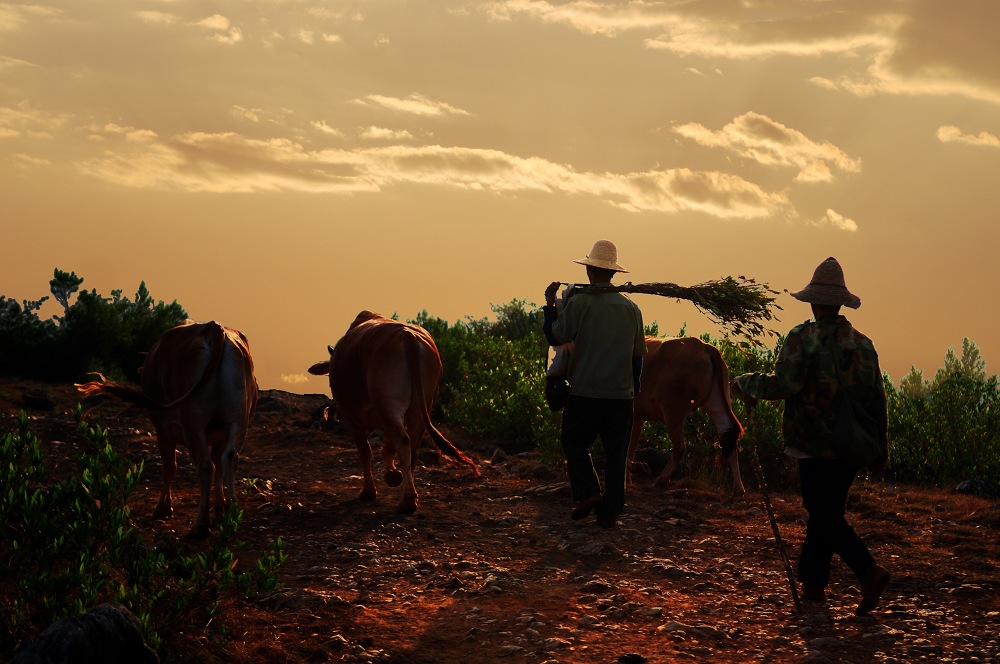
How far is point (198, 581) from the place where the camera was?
5609mm

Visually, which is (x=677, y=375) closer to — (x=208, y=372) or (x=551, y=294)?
(x=551, y=294)

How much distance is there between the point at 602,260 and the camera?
8523mm

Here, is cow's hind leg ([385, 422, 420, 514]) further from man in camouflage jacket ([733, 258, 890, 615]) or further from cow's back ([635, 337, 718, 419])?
man in camouflage jacket ([733, 258, 890, 615])

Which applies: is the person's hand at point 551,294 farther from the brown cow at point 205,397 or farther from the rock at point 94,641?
the rock at point 94,641

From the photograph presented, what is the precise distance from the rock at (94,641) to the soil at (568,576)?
450 mm

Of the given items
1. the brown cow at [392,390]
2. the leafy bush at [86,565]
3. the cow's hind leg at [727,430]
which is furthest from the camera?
the cow's hind leg at [727,430]

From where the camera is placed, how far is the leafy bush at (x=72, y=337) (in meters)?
19.4

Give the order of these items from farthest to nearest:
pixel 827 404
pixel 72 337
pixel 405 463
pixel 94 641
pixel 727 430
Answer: pixel 72 337 → pixel 727 430 → pixel 405 463 → pixel 827 404 → pixel 94 641

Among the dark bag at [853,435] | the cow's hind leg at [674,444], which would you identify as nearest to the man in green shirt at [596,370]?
the dark bag at [853,435]

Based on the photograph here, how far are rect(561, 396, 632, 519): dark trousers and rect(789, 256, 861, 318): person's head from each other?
2154 millimetres

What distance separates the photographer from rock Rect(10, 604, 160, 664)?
460 cm

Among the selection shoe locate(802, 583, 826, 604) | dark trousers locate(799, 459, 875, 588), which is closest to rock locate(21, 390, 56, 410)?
shoe locate(802, 583, 826, 604)

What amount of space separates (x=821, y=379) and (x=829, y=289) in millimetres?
621

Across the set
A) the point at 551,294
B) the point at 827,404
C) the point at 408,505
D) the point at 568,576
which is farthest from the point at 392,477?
the point at 827,404
